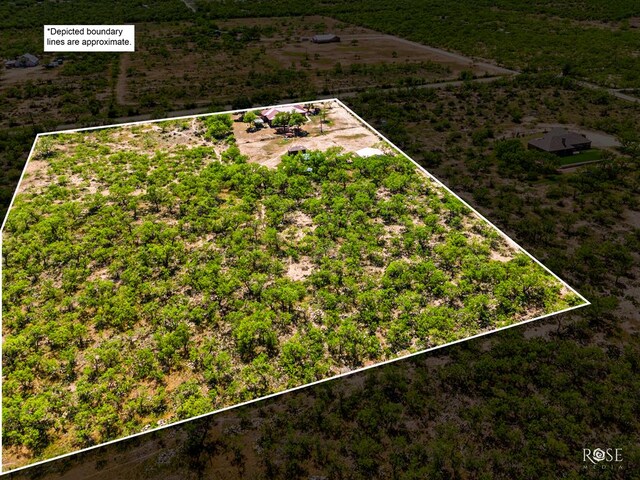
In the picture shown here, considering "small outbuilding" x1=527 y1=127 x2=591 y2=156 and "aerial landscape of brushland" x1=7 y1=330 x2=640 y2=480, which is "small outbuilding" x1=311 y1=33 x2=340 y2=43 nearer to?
"small outbuilding" x1=527 y1=127 x2=591 y2=156

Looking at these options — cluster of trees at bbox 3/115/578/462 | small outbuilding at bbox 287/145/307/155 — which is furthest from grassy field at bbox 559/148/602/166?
small outbuilding at bbox 287/145/307/155

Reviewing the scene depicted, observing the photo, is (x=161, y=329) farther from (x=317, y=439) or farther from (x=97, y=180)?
(x=97, y=180)

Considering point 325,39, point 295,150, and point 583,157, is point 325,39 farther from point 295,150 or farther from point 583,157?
point 583,157

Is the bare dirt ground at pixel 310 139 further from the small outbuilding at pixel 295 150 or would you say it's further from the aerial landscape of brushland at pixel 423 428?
the aerial landscape of brushland at pixel 423 428

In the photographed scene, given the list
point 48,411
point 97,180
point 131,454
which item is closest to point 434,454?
point 131,454

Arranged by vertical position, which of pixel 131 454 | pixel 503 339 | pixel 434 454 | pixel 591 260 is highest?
pixel 591 260
